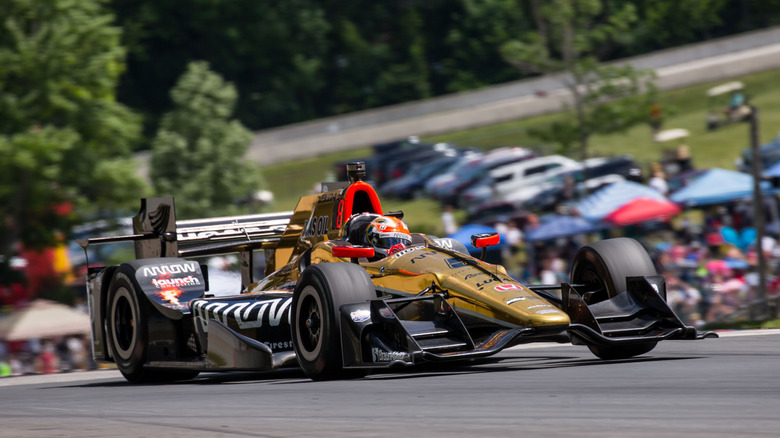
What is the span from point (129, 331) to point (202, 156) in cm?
2491

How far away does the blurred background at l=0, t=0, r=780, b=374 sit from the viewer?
2380 cm

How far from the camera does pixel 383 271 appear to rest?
978 centimetres

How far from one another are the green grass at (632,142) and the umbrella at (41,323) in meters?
16.2

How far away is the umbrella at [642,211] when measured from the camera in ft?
77.7

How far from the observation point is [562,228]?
77.7 feet

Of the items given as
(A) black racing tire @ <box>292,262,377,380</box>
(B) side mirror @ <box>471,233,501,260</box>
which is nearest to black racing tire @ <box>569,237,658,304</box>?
(B) side mirror @ <box>471,233,501,260</box>

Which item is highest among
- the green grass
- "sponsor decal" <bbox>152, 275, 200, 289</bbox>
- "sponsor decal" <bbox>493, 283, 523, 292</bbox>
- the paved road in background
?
the paved road in background

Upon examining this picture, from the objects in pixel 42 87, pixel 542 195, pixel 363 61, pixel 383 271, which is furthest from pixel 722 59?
pixel 383 271

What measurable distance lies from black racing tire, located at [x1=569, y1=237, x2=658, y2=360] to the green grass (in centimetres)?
2480

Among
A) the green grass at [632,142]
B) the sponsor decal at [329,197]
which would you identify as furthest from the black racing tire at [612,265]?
the green grass at [632,142]

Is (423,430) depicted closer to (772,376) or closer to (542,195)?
(772,376)

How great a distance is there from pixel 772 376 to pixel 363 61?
62.7 metres

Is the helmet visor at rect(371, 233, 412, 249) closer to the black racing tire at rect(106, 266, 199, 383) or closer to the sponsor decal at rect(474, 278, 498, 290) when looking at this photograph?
the sponsor decal at rect(474, 278, 498, 290)

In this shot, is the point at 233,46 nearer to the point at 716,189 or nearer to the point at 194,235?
the point at 716,189
